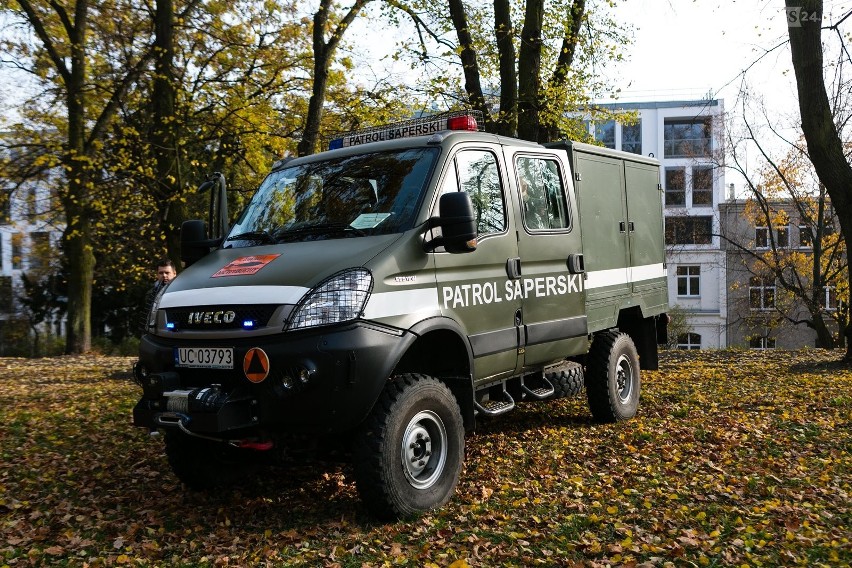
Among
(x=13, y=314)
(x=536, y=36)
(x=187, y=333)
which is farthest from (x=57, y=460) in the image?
(x=13, y=314)

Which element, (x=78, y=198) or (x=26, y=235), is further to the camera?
(x=26, y=235)

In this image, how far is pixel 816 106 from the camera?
12.0 metres

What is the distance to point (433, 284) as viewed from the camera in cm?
522

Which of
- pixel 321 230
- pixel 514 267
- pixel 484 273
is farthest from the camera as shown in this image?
pixel 514 267

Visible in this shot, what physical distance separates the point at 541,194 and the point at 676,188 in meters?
46.2

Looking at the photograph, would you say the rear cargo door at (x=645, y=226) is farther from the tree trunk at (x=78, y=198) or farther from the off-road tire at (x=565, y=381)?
the tree trunk at (x=78, y=198)

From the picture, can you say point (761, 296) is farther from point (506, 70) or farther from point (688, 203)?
point (506, 70)

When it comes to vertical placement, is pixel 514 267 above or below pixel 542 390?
above

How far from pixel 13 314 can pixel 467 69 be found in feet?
84.8

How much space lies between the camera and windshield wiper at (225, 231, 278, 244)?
18.2 feet

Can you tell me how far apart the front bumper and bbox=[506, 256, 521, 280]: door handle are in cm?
156

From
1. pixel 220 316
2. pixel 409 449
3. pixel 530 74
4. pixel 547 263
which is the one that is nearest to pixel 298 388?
pixel 220 316

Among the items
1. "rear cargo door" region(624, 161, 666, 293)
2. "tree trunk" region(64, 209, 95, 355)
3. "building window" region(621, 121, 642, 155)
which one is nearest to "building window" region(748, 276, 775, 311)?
"building window" region(621, 121, 642, 155)

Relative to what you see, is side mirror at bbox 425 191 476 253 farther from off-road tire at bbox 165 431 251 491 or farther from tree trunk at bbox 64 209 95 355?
tree trunk at bbox 64 209 95 355
